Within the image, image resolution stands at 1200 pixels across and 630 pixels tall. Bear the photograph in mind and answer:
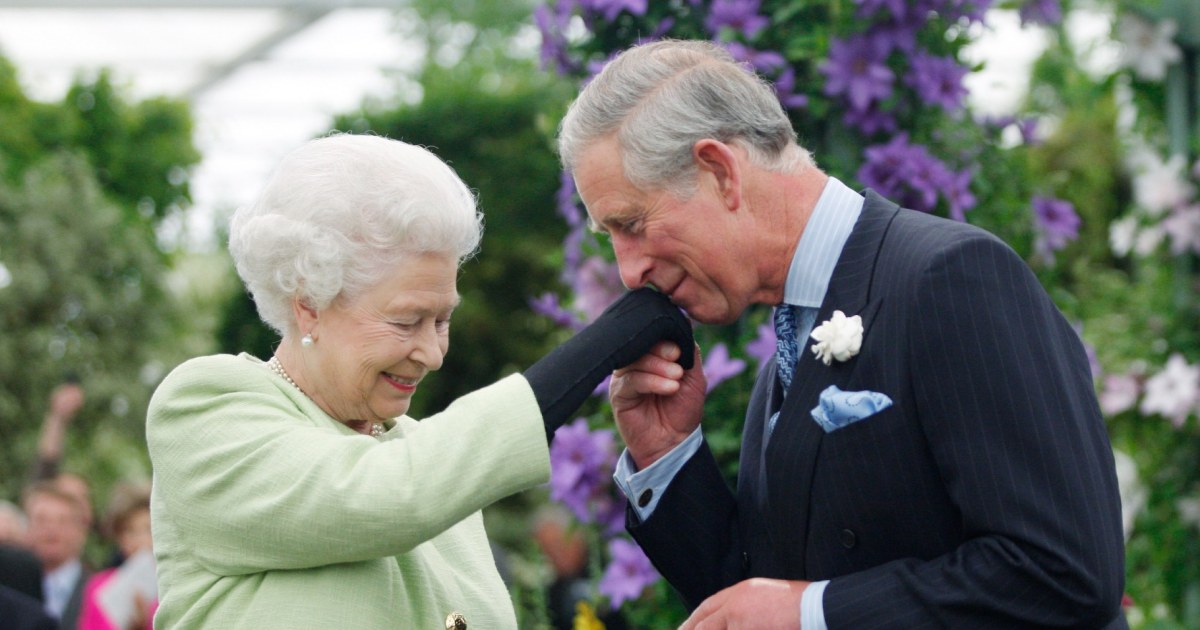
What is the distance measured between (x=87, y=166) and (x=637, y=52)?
12341 millimetres

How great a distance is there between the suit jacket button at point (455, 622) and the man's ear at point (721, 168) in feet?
2.46

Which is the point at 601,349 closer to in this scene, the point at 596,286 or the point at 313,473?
the point at 313,473

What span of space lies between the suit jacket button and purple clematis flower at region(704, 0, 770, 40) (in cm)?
168

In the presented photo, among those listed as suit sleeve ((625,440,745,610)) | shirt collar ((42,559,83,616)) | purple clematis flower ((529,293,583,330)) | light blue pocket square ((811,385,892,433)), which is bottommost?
shirt collar ((42,559,83,616))

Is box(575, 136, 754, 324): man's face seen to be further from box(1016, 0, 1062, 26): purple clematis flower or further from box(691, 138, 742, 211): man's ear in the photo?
box(1016, 0, 1062, 26): purple clematis flower

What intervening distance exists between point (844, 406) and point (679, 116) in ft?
1.70

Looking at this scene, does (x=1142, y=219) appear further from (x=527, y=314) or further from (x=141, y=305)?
(x=141, y=305)

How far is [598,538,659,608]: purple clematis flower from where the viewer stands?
11.2 feet

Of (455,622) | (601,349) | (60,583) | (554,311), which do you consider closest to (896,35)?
(554,311)

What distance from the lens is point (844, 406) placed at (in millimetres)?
2041

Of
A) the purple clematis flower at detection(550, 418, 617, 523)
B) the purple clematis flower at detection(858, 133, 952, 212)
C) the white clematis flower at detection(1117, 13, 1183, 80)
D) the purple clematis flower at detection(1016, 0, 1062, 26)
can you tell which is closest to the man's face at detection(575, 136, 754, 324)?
the purple clematis flower at detection(858, 133, 952, 212)

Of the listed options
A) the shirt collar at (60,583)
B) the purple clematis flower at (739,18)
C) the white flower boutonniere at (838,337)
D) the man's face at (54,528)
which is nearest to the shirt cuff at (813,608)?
the white flower boutonniere at (838,337)

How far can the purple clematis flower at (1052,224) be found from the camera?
3.64 metres

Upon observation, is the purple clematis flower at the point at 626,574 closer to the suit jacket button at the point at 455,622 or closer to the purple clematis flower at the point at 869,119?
the purple clematis flower at the point at 869,119
